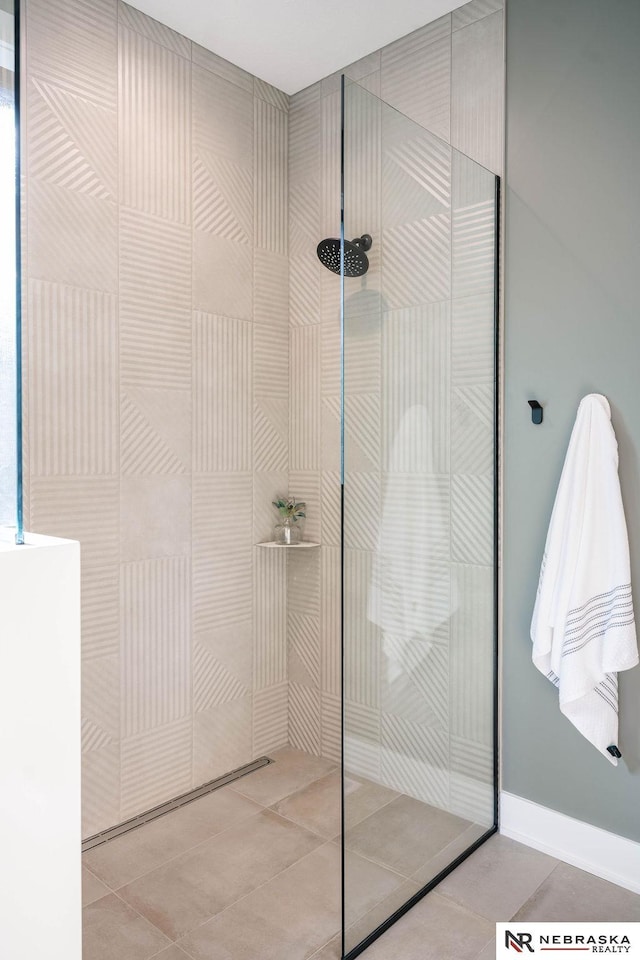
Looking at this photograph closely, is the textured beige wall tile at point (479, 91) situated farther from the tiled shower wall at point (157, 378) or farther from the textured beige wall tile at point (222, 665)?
the textured beige wall tile at point (222, 665)

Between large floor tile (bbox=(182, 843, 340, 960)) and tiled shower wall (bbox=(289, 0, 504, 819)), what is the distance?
423 millimetres

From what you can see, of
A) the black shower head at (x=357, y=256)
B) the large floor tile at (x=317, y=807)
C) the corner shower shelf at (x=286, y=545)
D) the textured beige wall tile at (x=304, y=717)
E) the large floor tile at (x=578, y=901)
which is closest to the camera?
the black shower head at (x=357, y=256)

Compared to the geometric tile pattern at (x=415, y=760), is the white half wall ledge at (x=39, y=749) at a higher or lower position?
higher

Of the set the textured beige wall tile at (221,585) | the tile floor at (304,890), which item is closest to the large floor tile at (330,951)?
the tile floor at (304,890)

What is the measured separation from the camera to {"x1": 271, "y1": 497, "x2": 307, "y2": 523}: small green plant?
274cm

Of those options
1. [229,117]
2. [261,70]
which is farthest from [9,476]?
[261,70]

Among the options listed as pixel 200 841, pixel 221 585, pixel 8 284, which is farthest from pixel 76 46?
pixel 200 841

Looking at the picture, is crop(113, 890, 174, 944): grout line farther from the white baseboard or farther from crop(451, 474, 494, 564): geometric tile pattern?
crop(451, 474, 494, 564): geometric tile pattern

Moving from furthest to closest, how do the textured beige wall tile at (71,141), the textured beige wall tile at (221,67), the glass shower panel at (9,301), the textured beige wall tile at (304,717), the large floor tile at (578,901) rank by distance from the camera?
the textured beige wall tile at (304,717), the textured beige wall tile at (221,67), the textured beige wall tile at (71,141), the large floor tile at (578,901), the glass shower panel at (9,301)

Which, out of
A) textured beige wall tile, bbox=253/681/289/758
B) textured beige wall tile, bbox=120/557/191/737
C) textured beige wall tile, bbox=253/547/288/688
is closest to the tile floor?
textured beige wall tile, bbox=120/557/191/737

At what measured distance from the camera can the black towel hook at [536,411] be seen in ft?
6.61

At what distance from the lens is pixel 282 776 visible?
259 cm

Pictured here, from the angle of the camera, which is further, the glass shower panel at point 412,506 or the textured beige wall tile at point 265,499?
the textured beige wall tile at point 265,499

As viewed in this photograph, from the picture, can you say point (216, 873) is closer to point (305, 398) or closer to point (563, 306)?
point (305, 398)
